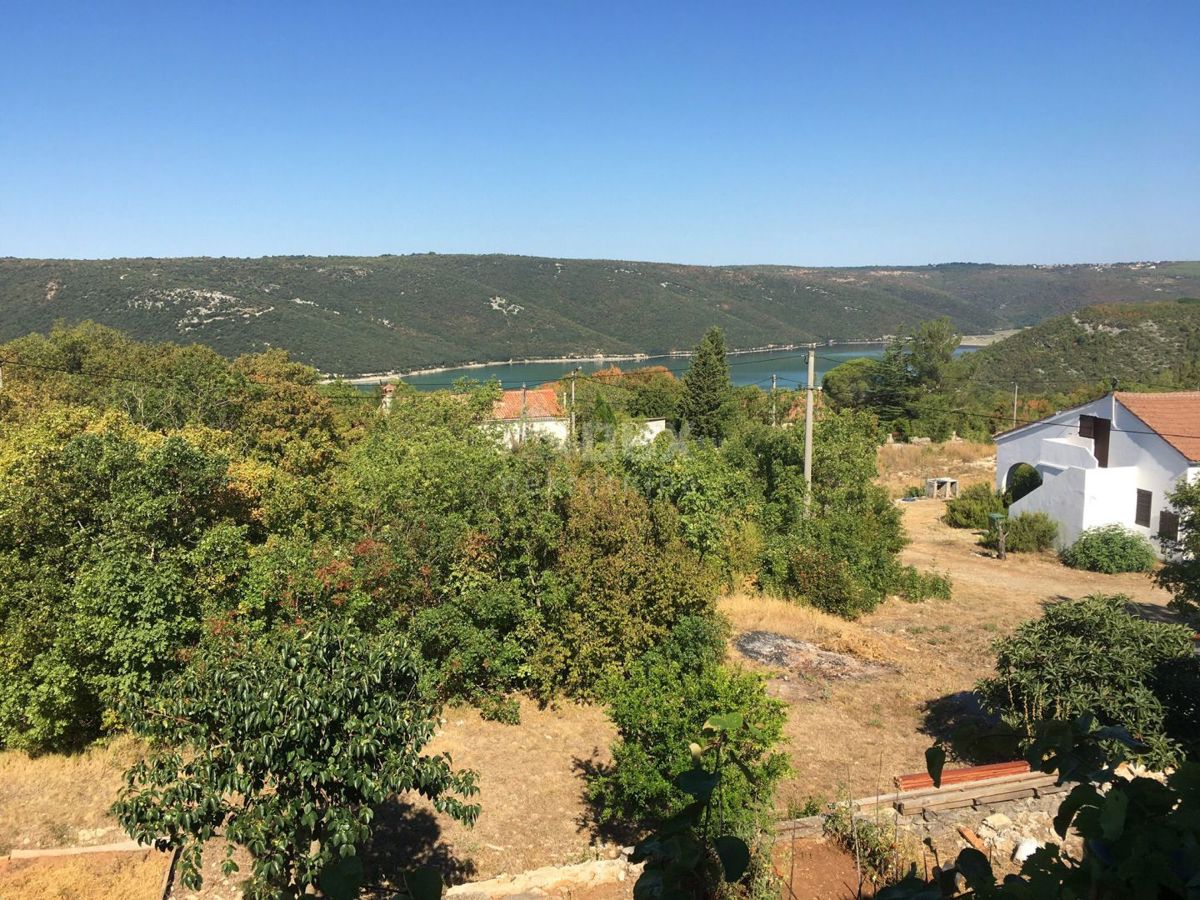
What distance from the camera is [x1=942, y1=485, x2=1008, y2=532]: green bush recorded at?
2353cm

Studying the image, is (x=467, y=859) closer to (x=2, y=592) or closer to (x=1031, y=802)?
(x=1031, y=802)

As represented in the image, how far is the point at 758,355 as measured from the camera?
93125mm

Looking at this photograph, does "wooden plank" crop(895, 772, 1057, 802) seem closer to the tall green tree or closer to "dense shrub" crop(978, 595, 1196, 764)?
"dense shrub" crop(978, 595, 1196, 764)

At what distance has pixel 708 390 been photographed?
4078 cm

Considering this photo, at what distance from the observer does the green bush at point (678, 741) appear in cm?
665

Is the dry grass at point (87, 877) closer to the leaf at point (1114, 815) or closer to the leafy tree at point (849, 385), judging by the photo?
the leaf at point (1114, 815)

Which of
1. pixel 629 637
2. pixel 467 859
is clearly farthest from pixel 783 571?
pixel 467 859

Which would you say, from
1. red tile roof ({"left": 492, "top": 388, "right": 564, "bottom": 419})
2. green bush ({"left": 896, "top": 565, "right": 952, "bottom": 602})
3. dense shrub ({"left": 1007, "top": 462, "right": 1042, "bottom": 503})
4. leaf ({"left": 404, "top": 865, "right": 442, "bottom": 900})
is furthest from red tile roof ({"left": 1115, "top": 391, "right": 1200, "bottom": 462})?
red tile roof ({"left": 492, "top": 388, "right": 564, "bottom": 419})

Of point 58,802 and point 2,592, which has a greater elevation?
point 2,592

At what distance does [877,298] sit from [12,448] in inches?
5668

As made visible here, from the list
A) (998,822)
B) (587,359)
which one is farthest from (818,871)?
(587,359)

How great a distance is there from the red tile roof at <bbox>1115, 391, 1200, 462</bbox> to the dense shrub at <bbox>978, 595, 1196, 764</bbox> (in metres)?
12.0

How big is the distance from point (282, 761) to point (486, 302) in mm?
102074

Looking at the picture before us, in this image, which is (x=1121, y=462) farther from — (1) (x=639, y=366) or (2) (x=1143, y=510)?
(1) (x=639, y=366)
